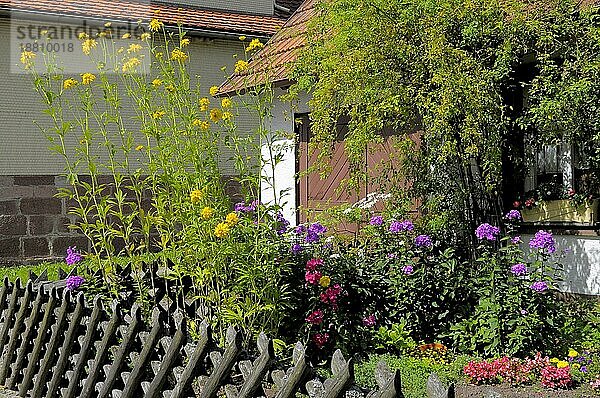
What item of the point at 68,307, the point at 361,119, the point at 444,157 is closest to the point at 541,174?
the point at 444,157

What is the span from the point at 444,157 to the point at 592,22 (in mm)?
1684

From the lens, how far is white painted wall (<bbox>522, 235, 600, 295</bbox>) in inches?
331

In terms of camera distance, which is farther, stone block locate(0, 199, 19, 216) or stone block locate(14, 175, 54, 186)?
stone block locate(14, 175, 54, 186)

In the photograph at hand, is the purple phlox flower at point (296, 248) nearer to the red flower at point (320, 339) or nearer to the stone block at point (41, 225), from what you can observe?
the red flower at point (320, 339)

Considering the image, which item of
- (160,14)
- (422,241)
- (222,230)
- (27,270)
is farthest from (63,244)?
(222,230)

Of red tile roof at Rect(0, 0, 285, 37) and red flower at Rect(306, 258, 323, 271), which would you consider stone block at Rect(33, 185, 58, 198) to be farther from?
red flower at Rect(306, 258, 323, 271)

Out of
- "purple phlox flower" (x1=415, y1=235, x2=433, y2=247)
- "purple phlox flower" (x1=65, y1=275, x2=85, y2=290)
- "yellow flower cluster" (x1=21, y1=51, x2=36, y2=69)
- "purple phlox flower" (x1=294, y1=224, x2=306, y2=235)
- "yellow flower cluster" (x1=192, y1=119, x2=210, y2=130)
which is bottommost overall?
"purple phlox flower" (x1=65, y1=275, x2=85, y2=290)

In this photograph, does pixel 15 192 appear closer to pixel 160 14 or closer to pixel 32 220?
pixel 32 220

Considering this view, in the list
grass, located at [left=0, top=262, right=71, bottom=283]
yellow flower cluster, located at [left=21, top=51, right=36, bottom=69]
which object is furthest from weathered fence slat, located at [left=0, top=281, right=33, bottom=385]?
grass, located at [left=0, top=262, right=71, bottom=283]

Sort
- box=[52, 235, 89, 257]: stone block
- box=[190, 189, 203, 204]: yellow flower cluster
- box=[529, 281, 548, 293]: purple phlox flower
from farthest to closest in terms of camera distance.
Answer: box=[52, 235, 89, 257]: stone block, box=[529, 281, 548, 293]: purple phlox flower, box=[190, 189, 203, 204]: yellow flower cluster

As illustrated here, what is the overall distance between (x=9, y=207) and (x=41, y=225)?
1.91ft

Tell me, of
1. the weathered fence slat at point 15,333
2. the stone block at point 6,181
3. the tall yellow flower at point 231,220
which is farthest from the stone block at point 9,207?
the tall yellow flower at point 231,220

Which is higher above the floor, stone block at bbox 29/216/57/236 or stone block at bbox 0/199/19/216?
stone block at bbox 0/199/19/216

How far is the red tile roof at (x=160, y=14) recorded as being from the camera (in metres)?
13.4
